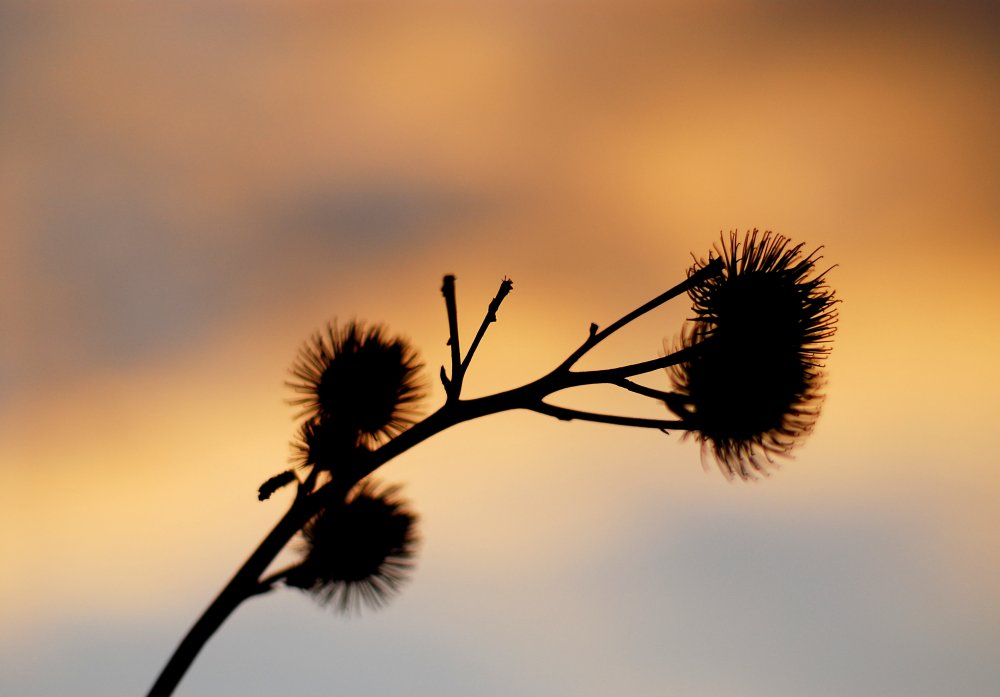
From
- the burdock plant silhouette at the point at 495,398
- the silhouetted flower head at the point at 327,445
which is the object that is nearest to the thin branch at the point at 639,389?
the burdock plant silhouette at the point at 495,398

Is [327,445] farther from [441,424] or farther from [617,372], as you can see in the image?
[617,372]

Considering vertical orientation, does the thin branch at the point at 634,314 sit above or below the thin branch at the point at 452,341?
above

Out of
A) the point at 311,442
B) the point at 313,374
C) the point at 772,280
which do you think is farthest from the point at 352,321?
the point at 772,280

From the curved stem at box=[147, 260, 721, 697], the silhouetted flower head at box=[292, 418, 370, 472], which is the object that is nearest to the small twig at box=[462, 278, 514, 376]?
the curved stem at box=[147, 260, 721, 697]

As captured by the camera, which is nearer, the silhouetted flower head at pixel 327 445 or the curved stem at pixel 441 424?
the curved stem at pixel 441 424

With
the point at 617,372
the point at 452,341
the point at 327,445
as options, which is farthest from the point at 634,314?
the point at 327,445

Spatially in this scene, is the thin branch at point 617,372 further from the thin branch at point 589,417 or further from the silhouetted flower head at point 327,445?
the silhouetted flower head at point 327,445

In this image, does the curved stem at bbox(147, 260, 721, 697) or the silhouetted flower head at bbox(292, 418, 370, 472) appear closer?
the curved stem at bbox(147, 260, 721, 697)

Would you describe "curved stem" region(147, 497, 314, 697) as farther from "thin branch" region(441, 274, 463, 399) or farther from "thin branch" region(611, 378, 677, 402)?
"thin branch" region(611, 378, 677, 402)
